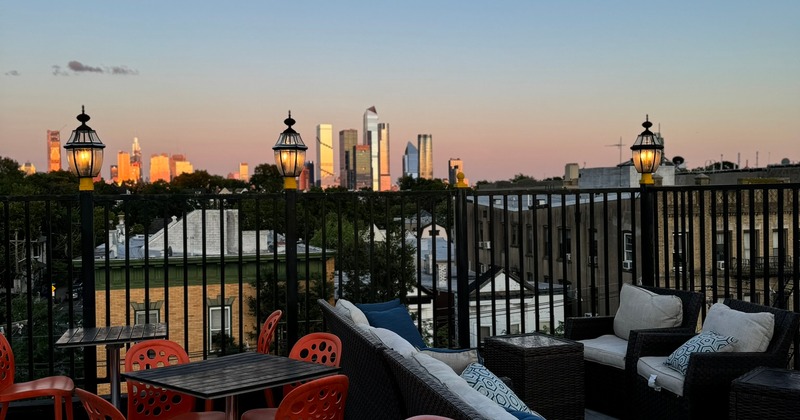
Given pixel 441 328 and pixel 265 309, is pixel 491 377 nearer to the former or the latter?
pixel 441 328

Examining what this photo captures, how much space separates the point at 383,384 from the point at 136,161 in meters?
36.3

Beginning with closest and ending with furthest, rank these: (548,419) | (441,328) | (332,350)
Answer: (332,350)
(548,419)
(441,328)

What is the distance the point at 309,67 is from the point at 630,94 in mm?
12062

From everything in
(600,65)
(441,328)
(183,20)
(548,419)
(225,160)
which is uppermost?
(183,20)

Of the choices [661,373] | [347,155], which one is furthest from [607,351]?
[347,155]

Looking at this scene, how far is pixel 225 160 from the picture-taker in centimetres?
3241

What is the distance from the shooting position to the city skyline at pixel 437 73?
21.0m

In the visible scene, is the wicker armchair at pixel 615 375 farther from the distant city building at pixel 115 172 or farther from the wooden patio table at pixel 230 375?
the distant city building at pixel 115 172

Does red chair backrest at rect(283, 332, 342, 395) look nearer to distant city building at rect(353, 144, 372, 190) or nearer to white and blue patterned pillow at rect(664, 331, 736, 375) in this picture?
white and blue patterned pillow at rect(664, 331, 736, 375)

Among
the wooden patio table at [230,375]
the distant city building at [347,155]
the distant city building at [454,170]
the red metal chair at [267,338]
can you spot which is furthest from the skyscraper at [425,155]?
the wooden patio table at [230,375]

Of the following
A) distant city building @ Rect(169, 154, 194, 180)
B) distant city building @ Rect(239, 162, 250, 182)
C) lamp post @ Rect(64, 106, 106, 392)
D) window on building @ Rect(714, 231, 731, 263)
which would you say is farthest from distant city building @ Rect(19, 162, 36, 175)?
lamp post @ Rect(64, 106, 106, 392)

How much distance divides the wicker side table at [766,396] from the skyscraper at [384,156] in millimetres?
41618

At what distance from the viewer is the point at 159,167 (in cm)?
3891

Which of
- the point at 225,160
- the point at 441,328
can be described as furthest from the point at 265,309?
the point at 225,160
